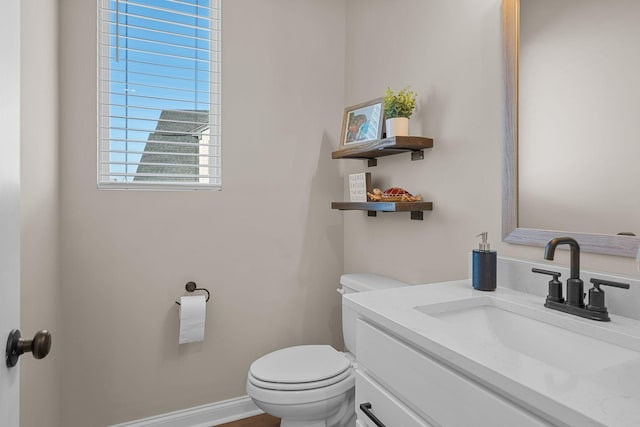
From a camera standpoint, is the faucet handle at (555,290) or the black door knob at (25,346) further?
the faucet handle at (555,290)

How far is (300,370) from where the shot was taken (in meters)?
1.66

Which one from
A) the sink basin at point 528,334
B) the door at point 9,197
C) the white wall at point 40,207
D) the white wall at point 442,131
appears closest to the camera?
the door at point 9,197

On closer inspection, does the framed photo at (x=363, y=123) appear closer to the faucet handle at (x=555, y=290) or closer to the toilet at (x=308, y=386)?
the toilet at (x=308, y=386)

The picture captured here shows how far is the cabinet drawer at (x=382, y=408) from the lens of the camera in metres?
0.87

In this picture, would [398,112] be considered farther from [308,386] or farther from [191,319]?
[191,319]

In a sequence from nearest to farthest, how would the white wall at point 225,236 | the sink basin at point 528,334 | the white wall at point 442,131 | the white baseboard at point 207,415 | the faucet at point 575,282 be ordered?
the sink basin at point 528,334, the faucet at point 575,282, the white wall at point 442,131, the white wall at point 225,236, the white baseboard at point 207,415

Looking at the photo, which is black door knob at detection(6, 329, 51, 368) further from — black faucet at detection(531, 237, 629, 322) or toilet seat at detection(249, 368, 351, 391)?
black faucet at detection(531, 237, 629, 322)

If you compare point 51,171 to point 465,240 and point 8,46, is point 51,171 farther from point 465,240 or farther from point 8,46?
point 465,240

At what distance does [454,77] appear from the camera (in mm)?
1575

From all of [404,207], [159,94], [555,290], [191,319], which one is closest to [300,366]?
[191,319]

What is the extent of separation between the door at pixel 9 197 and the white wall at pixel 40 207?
0.48 metres

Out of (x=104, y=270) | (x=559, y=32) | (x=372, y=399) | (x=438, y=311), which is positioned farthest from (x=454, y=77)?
(x=104, y=270)

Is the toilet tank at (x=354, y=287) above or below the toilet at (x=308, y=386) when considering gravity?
above

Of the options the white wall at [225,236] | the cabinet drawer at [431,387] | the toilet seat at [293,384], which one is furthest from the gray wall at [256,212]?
the cabinet drawer at [431,387]
